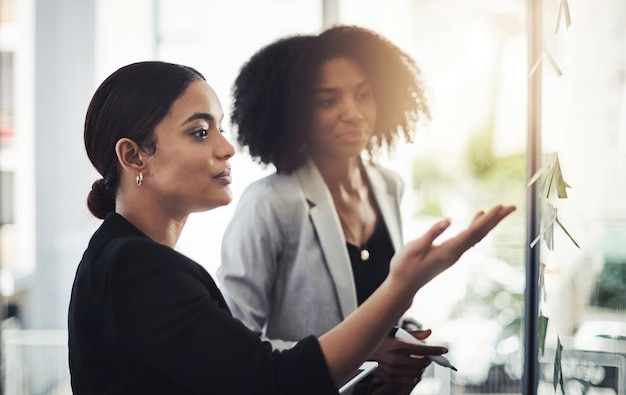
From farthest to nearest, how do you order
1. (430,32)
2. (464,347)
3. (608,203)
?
(464,347)
(430,32)
(608,203)

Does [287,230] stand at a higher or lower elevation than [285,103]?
lower

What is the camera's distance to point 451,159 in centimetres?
321

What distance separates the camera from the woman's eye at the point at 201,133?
2.24 feet

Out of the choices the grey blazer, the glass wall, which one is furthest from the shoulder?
the glass wall

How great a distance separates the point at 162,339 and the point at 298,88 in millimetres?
480

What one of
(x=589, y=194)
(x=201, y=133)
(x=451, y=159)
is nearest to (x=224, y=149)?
(x=201, y=133)

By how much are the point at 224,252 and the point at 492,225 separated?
0.48 metres

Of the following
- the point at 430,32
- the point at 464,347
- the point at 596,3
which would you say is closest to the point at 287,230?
the point at 596,3

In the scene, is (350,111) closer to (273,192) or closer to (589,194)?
(273,192)

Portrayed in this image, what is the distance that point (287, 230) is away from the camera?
98cm

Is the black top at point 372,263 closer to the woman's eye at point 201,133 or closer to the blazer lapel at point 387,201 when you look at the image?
the blazer lapel at point 387,201

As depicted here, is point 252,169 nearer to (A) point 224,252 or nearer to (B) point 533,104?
(A) point 224,252

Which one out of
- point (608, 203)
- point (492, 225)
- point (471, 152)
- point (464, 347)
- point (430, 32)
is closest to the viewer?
point (492, 225)

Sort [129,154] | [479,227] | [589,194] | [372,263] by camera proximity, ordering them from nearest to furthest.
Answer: [479,227] → [129,154] → [372,263] → [589,194]
